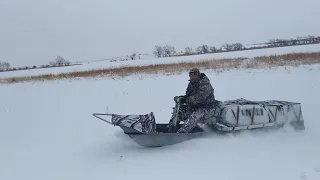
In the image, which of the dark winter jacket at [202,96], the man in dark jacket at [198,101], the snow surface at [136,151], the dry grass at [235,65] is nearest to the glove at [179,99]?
the man in dark jacket at [198,101]

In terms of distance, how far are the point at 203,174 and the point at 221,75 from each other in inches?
489

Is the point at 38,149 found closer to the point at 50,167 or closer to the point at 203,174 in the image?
the point at 50,167

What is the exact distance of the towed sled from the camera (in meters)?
5.62

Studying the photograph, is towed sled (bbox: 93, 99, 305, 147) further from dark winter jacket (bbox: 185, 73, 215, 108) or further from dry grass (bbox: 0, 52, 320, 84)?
dry grass (bbox: 0, 52, 320, 84)

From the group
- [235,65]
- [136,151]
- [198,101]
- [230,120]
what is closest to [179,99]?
[198,101]

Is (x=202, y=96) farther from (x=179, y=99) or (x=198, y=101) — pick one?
(x=179, y=99)

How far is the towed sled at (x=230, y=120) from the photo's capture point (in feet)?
18.4

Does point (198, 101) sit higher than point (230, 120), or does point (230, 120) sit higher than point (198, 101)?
point (198, 101)

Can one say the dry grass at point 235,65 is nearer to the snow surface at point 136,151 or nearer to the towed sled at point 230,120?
the snow surface at point 136,151

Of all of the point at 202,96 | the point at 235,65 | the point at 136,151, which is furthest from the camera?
the point at 235,65

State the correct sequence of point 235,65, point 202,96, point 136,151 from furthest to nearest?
point 235,65 → point 202,96 → point 136,151

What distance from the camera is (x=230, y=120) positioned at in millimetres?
6223

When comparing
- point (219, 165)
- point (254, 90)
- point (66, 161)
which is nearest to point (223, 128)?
point (219, 165)

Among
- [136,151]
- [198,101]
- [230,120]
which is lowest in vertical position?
[136,151]
